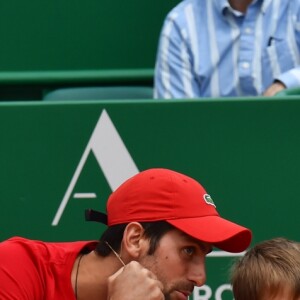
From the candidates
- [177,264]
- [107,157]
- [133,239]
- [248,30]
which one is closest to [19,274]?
[133,239]

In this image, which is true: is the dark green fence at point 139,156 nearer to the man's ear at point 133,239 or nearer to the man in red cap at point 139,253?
the man in red cap at point 139,253

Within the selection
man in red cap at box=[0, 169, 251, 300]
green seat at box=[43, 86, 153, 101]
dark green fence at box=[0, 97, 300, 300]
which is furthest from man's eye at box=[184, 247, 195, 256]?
green seat at box=[43, 86, 153, 101]

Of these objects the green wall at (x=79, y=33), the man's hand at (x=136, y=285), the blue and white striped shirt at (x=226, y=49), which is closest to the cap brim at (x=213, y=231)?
the man's hand at (x=136, y=285)

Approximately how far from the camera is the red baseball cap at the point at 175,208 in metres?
2.88

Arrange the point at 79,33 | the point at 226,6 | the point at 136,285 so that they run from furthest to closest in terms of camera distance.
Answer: the point at 79,33, the point at 226,6, the point at 136,285

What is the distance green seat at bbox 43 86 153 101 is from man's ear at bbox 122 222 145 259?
7.15 feet

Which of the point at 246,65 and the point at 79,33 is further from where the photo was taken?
the point at 79,33

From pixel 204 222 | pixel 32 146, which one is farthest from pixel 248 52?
pixel 204 222

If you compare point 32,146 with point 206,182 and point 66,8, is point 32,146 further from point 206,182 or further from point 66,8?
point 66,8

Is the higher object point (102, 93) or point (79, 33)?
point (79, 33)

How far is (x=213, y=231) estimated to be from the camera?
9.42 ft

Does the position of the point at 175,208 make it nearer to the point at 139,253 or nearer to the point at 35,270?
the point at 139,253

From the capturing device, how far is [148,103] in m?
3.92

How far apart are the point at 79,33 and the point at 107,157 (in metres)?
1.65
